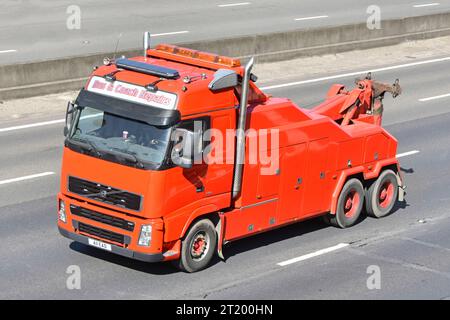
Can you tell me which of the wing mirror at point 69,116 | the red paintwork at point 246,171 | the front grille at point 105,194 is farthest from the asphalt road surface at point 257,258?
the wing mirror at point 69,116

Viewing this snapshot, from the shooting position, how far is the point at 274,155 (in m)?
14.9

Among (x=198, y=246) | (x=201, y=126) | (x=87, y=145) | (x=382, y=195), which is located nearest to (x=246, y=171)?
(x=201, y=126)

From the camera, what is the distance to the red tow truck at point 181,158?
13.5 metres

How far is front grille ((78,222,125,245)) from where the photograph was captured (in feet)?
45.3

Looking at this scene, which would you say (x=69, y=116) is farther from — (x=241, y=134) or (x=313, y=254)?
(x=313, y=254)

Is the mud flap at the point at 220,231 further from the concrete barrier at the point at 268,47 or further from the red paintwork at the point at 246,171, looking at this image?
the concrete barrier at the point at 268,47

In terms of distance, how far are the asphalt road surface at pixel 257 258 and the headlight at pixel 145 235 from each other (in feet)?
2.12

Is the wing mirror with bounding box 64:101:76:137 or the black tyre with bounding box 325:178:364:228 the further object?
the black tyre with bounding box 325:178:364:228

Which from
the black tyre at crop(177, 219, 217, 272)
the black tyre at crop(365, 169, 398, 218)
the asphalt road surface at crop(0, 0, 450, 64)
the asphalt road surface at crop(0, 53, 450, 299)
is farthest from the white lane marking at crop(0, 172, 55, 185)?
the asphalt road surface at crop(0, 0, 450, 64)

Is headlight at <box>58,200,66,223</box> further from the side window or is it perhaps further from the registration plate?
the side window

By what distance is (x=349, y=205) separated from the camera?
16906mm

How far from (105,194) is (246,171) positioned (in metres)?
2.23

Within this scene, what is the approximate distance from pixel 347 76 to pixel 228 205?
49.6 ft

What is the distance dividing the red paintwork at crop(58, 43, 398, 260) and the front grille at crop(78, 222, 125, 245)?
0.28ft
